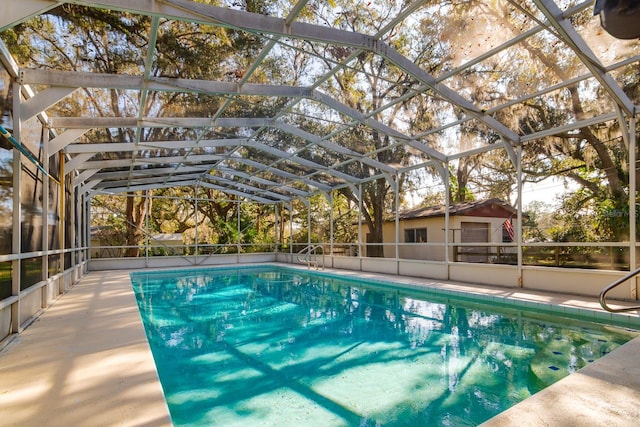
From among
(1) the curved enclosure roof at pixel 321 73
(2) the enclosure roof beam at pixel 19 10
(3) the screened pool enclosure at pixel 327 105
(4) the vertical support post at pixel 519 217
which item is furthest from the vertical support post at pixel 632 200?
(2) the enclosure roof beam at pixel 19 10

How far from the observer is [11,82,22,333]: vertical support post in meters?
3.93

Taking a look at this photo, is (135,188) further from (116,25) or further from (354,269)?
(116,25)

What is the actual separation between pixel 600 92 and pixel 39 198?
26.6ft

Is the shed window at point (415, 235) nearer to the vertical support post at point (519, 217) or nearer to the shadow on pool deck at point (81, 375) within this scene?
the vertical support post at point (519, 217)

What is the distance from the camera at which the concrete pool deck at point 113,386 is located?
2.20 m

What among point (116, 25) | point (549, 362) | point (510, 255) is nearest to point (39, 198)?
point (116, 25)

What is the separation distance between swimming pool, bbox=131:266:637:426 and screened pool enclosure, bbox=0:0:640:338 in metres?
1.79

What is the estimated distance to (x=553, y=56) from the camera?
16.1 feet

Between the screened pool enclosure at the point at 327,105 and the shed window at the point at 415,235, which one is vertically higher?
the screened pool enclosure at the point at 327,105

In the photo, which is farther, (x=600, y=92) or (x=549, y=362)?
(x=600, y=92)

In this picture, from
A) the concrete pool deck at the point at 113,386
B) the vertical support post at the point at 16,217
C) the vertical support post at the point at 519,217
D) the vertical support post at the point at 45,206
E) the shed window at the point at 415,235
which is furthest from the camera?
the shed window at the point at 415,235

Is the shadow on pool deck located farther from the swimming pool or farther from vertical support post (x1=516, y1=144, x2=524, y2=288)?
vertical support post (x1=516, y1=144, x2=524, y2=288)

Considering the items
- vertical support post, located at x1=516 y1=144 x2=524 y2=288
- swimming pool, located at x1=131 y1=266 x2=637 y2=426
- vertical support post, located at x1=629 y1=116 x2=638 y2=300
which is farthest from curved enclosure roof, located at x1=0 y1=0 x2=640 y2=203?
swimming pool, located at x1=131 y1=266 x2=637 y2=426

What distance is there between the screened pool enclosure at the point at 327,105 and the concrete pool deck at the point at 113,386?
71 cm
